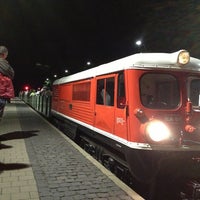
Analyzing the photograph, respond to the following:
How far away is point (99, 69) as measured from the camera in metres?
8.58

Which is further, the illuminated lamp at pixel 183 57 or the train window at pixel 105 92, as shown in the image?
the train window at pixel 105 92

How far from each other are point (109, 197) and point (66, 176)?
1.40 m

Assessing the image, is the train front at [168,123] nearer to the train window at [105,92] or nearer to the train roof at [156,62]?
the train roof at [156,62]

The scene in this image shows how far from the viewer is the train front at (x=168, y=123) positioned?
20.2 feet

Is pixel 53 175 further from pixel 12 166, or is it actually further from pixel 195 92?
pixel 195 92

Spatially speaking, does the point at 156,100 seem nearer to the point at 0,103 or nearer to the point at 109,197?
the point at 109,197

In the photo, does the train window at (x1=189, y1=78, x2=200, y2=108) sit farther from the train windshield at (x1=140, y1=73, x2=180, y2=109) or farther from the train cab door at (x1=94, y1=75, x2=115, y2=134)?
the train cab door at (x1=94, y1=75, x2=115, y2=134)

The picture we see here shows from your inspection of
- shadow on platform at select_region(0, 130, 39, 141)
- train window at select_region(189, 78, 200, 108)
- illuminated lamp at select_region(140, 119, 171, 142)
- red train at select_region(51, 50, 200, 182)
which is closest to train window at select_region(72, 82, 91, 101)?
red train at select_region(51, 50, 200, 182)

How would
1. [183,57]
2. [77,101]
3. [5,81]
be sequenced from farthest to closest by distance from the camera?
[77,101] → [5,81] → [183,57]

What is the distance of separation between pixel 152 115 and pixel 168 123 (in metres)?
0.31

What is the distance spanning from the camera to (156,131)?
6.17 meters

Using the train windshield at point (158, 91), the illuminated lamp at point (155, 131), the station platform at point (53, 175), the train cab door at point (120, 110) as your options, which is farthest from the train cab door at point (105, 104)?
the illuminated lamp at point (155, 131)

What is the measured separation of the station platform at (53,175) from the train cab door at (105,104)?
82 cm

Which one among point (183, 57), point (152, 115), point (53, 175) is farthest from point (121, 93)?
point (53, 175)
